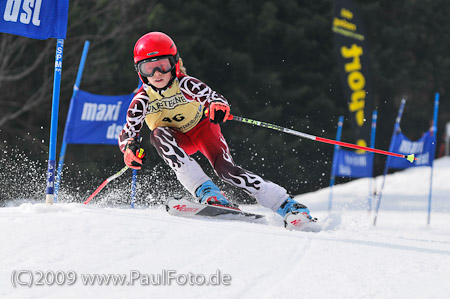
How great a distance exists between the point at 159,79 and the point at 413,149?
16.4ft

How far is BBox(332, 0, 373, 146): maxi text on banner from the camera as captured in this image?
11.4m

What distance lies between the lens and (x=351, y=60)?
1158 cm

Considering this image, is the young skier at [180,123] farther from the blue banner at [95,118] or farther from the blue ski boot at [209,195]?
the blue banner at [95,118]

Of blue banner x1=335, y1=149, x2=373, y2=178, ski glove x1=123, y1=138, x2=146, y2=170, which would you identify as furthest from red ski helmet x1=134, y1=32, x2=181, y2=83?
blue banner x1=335, y1=149, x2=373, y2=178

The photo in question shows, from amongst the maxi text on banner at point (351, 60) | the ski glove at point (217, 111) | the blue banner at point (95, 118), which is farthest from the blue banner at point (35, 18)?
the maxi text on banner at point (351, 60)

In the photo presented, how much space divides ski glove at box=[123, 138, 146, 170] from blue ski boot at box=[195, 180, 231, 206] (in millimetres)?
471

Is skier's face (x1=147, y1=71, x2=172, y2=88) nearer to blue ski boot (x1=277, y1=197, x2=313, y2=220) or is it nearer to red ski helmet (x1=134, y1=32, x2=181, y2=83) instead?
red ski helmet (x1=134, y1=32, x2=181, y2=83)

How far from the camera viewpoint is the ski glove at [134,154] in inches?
147

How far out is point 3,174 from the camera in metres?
9.50

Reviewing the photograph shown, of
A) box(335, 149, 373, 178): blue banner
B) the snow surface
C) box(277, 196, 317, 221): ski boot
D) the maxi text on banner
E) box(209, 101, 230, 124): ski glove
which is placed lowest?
the snow surface

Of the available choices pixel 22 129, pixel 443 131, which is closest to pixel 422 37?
pixel 443 131

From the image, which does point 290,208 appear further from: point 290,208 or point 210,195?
point 210,195

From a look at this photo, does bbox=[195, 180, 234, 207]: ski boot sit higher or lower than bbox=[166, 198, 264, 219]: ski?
higher

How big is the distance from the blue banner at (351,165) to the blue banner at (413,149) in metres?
0.94
